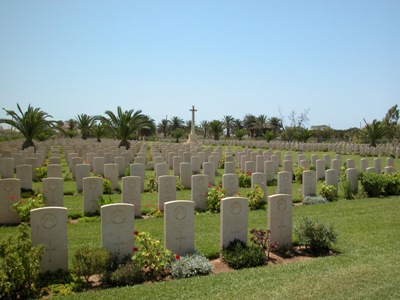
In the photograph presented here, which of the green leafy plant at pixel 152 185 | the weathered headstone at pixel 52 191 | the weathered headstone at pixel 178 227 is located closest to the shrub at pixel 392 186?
the green leafy plant at pixel 152 185

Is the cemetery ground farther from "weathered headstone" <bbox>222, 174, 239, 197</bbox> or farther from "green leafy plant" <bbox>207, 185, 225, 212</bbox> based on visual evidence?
"weathered headstone" <bbox>222, 174, 239, 197</bbox>

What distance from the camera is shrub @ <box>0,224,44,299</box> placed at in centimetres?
538

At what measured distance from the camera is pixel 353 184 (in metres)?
14.2

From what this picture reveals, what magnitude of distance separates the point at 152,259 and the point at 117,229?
90 cm

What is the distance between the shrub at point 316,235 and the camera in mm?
7461

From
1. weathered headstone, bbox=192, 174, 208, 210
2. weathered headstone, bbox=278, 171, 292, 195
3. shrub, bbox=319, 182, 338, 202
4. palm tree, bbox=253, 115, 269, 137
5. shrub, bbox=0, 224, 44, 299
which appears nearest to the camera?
shrub, bbox=0, 224, 44, 299

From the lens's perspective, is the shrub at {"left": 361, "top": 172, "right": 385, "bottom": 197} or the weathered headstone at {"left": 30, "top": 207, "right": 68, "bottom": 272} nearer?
the weathered headstone at {"left": 30, "top": 207, "right": 68, "bottom": 272}

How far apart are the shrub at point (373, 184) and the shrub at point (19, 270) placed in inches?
454

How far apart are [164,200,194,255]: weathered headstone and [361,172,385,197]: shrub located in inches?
345

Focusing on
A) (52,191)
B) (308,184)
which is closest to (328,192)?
(308,184)

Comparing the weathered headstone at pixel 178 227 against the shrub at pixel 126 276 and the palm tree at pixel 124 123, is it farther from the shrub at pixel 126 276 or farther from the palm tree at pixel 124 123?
the palm tree at pixel 124 123

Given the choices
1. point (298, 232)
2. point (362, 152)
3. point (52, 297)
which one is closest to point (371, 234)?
point (298, 232)

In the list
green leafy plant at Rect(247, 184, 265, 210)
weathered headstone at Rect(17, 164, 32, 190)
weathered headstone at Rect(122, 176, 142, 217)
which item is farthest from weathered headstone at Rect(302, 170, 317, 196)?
weathered headstone at Rect(17, 164, 32, 190)

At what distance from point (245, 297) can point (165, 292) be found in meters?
1.18
